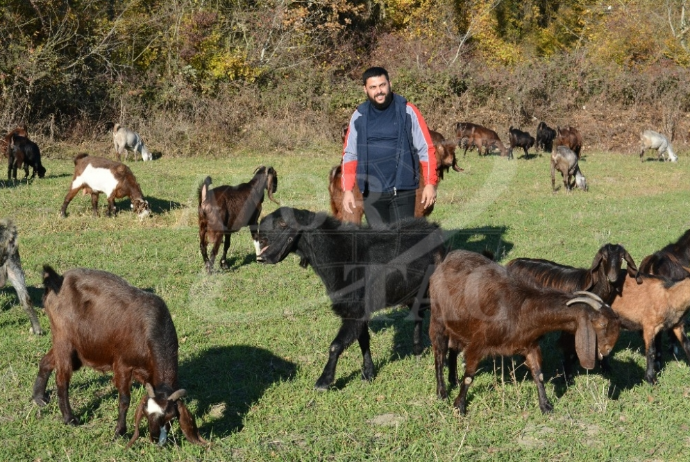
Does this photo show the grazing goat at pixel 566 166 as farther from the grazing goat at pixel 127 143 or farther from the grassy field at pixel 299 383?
the grazing goat at pixel 127 143

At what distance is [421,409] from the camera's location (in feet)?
19.4

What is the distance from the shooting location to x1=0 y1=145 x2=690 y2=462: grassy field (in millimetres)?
5277

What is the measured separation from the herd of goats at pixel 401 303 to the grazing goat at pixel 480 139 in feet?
58.6

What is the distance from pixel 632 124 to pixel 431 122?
8.48 metres

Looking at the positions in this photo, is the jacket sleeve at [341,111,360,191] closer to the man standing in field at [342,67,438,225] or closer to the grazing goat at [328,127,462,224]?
the man standing in field at [342,67,438,225]

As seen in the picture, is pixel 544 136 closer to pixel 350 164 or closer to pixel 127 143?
pixel 127 143

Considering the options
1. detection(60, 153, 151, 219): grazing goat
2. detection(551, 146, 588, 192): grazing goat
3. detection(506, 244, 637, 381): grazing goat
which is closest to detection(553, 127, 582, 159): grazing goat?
detection(551, 146, 588, 192): grazing goat

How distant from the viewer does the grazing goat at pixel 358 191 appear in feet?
25.4

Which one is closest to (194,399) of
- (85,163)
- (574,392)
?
(574,392)

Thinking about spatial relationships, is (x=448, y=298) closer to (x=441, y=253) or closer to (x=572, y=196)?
(x=441, y=253)

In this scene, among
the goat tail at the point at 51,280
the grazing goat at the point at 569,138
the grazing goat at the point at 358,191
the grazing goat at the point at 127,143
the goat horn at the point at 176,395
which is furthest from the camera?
the grazing goat at the point at 569,138

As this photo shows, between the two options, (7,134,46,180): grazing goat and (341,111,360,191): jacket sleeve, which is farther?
(7,134,46,180): grazing goat

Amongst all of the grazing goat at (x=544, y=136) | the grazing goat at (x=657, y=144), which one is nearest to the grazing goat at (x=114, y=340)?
the grazing goat at (x=544, y=136)

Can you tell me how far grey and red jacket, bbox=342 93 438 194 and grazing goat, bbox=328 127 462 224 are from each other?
0.36 metres
